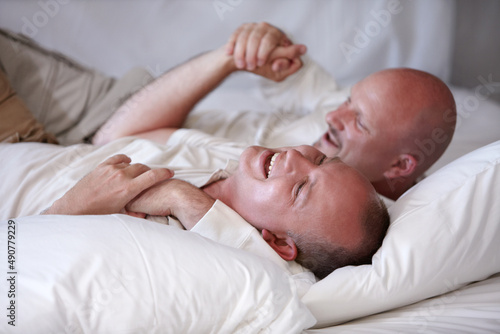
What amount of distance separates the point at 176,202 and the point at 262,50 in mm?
661

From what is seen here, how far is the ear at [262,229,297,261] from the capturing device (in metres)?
1.08

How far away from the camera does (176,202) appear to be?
112 centimetres

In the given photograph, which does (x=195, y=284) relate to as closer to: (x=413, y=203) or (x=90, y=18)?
(x=413, y=203)

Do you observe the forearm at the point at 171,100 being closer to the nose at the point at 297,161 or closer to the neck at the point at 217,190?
the neck at the point at 217,190

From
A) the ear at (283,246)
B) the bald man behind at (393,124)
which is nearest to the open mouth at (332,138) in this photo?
the bald man behind at (393,124)

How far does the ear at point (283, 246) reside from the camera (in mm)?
1082

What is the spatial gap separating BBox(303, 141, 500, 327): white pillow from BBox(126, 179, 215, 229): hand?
0.30 metres

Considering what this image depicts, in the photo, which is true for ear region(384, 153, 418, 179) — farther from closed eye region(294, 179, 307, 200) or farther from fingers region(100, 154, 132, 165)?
fingers region(100, 154, 132, 165)

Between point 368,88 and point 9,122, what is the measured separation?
1.06m

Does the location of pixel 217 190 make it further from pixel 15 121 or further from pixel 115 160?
pixel 15 121

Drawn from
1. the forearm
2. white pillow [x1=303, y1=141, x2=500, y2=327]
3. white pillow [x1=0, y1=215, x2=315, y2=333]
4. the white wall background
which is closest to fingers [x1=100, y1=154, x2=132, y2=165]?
white pillow [x1=0, y1=215, x2=315, y2=333]

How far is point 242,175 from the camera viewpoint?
1162 mm

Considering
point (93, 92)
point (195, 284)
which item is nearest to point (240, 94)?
point (93, 92)

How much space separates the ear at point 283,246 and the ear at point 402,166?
1.89 feet
